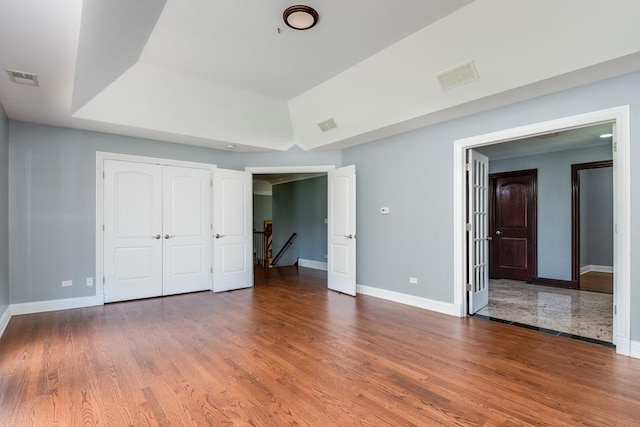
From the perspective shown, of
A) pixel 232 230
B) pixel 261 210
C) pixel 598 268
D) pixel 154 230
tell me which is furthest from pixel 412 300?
pixel 261 210

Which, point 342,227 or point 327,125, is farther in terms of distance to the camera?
point 342,227

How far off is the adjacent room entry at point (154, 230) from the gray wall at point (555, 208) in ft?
21.3

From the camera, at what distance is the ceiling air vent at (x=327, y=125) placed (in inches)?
203

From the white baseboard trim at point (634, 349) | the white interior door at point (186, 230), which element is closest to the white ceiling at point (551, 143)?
the white baseboard trim at point (634, 349)

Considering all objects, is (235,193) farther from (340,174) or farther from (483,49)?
(483,49)

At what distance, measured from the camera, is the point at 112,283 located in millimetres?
5055

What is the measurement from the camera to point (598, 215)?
8234 mm

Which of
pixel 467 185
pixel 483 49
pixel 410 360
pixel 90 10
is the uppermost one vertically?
pixel 483 49

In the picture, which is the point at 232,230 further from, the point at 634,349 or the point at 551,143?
the point at 551,143

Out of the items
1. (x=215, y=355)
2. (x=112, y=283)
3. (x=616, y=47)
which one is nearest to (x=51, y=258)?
(x=112, y=283)

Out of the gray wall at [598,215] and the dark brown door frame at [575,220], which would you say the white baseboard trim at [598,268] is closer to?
the gray wall at [598,215]

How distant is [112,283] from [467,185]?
17.3 ft

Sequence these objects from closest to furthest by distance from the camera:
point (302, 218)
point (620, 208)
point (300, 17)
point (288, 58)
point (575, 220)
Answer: point (300, 17), point (620, 208), point (288, 58), point (575, 220), point (302, 218)

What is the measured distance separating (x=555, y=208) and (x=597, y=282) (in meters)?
1.75
